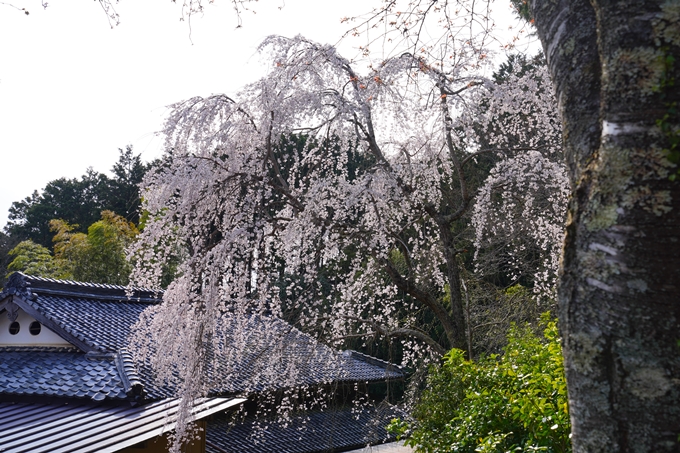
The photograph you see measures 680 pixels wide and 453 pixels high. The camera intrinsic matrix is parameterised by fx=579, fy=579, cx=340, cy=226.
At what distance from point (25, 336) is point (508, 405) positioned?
31.0 ft

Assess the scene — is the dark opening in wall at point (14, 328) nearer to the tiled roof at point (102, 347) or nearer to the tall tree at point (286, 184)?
the tiled roof at point (102, 347)

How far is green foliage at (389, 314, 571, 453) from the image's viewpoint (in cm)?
232

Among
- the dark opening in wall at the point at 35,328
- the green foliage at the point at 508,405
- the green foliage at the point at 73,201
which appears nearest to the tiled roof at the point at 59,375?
the dark opening in wall at the point at 35,328

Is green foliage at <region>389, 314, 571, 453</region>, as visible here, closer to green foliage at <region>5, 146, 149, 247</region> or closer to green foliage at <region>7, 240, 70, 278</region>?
green foliage at <region>7, 240, 70, 278</region>

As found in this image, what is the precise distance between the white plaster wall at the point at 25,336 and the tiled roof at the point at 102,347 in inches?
10.2

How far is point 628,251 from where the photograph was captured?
103 centimetres

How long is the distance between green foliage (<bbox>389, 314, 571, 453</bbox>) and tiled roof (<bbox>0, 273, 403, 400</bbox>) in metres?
1.93

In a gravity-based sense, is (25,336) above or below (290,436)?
above

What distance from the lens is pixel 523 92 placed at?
4.90 meters

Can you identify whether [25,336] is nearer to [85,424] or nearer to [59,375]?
[59,375]

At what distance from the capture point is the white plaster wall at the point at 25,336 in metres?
9.56

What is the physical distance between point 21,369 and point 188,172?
237 inches

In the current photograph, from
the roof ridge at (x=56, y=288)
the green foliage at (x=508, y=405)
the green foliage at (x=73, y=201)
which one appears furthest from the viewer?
the green foliage at (x=73, y=201)

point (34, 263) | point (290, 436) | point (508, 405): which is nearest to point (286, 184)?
point (508, 405)
